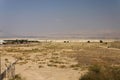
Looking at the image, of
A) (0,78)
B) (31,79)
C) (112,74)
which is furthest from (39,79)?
(112,74)

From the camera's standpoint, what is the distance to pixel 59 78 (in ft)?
70.0

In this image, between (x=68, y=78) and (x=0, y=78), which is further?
(x=68, y=78)

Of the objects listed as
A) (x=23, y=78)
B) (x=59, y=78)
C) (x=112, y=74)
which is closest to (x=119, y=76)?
(x=112, y=74)

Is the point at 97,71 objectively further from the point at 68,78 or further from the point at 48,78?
the point at 48,78

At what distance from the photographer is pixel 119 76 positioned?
18.1m

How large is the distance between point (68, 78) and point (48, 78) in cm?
145

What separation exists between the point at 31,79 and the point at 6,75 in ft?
6.29

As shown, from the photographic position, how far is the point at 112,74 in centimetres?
1912

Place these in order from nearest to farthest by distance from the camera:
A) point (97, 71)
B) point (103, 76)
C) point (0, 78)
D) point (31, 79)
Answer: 1. point (0, 78)
2. point (103, 76)
3. point (31, 79)
4. point (97, 71)

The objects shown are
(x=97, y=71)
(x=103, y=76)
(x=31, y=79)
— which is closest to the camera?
(x=103, y=76)

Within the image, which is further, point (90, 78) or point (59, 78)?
point (59, 78)

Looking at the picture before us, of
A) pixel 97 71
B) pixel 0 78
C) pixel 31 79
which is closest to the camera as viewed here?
pixel 0 78

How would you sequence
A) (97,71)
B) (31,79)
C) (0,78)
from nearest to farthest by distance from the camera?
(0,78), (31,79), (97,71)

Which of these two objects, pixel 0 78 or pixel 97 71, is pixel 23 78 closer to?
pixel 0 78
